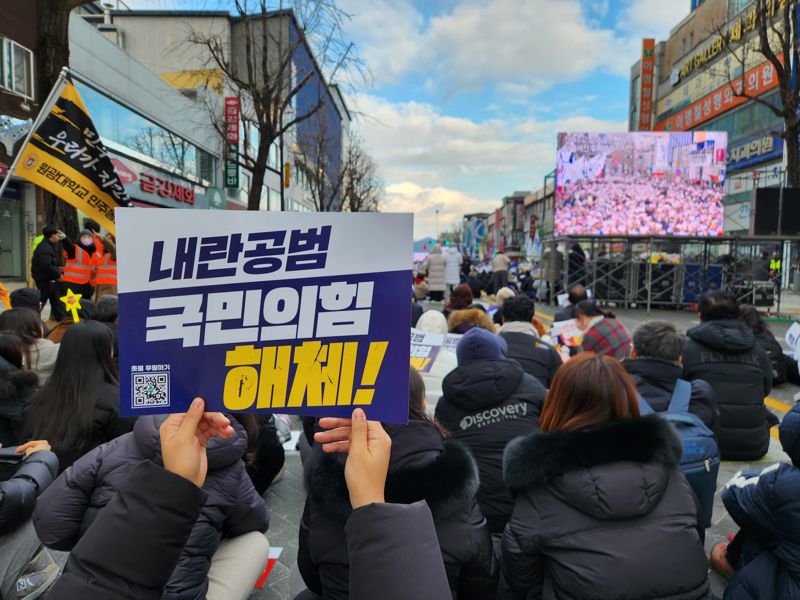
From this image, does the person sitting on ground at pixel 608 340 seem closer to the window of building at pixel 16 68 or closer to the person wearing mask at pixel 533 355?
the person wearing mask at pixel 533 355

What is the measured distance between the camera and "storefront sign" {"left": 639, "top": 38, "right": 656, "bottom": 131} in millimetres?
44594

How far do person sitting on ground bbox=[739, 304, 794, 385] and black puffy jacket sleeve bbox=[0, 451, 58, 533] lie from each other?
563cm

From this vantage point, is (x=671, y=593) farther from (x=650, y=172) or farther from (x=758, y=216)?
(x=650, y=172)

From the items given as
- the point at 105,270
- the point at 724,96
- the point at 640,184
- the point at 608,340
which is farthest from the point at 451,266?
the point at 724,96

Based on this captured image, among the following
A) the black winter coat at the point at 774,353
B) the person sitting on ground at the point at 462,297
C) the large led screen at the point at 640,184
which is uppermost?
the large led screen at the point at 640,184

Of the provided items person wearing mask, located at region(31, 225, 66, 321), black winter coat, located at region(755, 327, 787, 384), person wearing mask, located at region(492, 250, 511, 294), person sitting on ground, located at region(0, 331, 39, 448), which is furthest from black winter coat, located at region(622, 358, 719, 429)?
person wearing mask, located at region(492, 250, 511, 294)

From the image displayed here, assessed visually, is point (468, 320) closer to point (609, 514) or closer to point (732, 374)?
point (732, 374)

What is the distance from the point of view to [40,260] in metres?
7.70

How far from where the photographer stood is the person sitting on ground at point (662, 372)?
3492 millimetres

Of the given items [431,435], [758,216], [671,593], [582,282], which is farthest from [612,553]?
[582,282]

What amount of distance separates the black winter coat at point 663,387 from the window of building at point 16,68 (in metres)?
16.1

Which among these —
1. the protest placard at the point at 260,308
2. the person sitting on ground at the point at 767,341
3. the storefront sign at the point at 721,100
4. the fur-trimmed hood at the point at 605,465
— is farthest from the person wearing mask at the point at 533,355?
the storefront sign at the point at 721,100

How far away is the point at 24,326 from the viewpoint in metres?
3.59

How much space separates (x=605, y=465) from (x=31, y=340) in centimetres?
358
